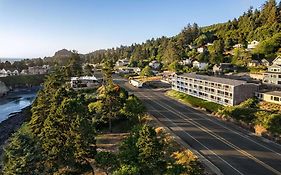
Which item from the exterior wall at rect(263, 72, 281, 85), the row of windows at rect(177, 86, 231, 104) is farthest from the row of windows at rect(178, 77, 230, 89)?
the exterior wall at rect(263, 72, 281, 85)

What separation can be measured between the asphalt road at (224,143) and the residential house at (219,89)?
767 centimetres

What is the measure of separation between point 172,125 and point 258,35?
80.3 m

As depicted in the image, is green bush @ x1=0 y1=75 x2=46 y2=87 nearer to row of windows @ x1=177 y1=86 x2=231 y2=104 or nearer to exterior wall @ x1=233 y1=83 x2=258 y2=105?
row of windows @ x1=177 y1=86 x2=231 y2=104

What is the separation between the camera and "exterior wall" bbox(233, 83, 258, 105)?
50.0 m

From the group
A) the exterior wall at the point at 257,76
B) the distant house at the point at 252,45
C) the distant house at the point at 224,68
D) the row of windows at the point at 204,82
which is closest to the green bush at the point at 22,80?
the distant house at the point at 224,68

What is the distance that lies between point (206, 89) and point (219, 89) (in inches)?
192

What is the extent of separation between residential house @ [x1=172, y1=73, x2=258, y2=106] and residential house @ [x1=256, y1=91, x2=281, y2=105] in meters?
1.63

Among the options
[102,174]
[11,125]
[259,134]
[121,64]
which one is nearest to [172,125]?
[259,134]

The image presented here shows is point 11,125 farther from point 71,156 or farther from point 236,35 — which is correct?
point 236,35

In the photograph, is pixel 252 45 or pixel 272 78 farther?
pixel 252 45

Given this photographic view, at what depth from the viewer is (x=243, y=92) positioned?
1980 inches

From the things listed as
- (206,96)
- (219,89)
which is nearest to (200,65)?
(206,96)

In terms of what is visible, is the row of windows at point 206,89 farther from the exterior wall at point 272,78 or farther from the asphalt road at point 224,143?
the exterior wall at point 272,78

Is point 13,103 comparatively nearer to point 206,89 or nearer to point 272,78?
point 206,89
